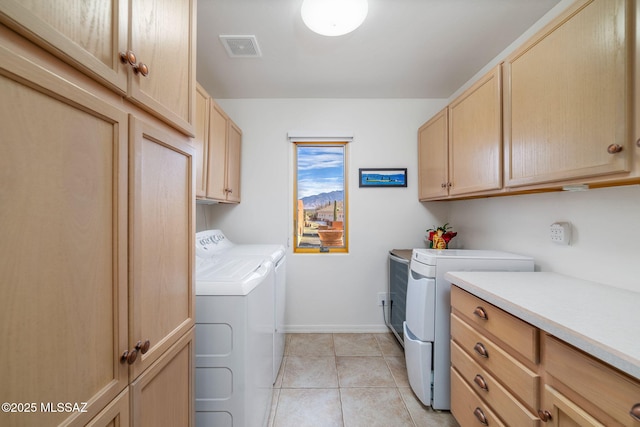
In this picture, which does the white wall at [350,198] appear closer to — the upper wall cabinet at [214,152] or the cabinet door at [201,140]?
the upper wall cabinet at [214,152]

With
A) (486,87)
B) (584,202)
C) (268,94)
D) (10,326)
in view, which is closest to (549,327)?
(584,202)

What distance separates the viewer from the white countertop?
2.13ft

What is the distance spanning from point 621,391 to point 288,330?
2.41 metres

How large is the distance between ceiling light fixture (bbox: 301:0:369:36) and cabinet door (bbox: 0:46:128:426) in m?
1.29

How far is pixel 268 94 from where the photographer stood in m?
2.54

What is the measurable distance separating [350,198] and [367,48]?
135cm

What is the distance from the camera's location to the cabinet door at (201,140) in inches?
65.1

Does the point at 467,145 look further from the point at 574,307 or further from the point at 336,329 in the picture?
the point at 336,329

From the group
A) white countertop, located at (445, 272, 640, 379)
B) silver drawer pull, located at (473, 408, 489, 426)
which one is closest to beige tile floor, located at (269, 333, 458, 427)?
silver drawer pull, located at (473, 408, 489, 426)

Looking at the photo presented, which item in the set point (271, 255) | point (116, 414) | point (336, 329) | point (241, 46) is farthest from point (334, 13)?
point (336, 329)

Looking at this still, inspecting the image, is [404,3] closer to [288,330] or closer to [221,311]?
[221,311]

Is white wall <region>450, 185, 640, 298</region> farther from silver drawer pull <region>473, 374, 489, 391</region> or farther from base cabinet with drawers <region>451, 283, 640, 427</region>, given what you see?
silver drawer pull <region>473, 374, 489, 391</region>

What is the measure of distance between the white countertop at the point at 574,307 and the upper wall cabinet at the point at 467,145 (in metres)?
0.60

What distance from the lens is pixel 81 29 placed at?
20.1 inches
